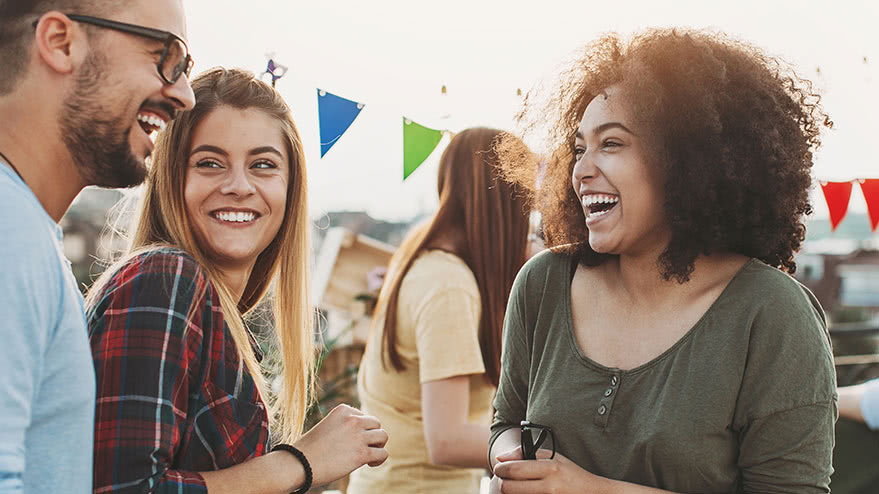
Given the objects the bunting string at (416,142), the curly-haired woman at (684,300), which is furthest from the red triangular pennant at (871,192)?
the curly-haired woman at (684,300)

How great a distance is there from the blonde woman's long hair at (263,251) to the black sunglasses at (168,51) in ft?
1.00

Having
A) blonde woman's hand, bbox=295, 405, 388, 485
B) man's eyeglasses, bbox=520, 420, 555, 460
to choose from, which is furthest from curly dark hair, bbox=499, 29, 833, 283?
blonde woman's hand, bbox=295, 405, 388, 485

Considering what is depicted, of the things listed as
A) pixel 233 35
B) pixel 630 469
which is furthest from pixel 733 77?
pixel 233 35

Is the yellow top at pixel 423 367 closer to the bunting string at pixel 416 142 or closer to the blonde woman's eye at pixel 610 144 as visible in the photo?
the bunting string at pixel 416 142

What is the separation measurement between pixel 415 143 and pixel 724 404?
1.41m

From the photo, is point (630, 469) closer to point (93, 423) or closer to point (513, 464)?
point (513, 464)

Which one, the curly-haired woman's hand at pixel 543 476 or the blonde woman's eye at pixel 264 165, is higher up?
the blonde woman's eye at pixel 264 165

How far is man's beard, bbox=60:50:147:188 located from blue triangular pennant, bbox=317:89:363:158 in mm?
909

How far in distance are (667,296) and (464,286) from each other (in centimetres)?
78

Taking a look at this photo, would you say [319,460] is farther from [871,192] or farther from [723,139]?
[871,192]

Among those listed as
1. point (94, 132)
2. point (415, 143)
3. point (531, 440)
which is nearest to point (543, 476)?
point (531, 440)

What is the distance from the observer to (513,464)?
153cm

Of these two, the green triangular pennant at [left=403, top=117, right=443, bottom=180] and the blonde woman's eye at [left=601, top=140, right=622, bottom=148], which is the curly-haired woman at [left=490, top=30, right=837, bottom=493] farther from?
the green triangular pennant at [left=403, top=117, right=443, bottom=180]

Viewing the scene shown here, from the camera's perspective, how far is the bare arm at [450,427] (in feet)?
7.11
